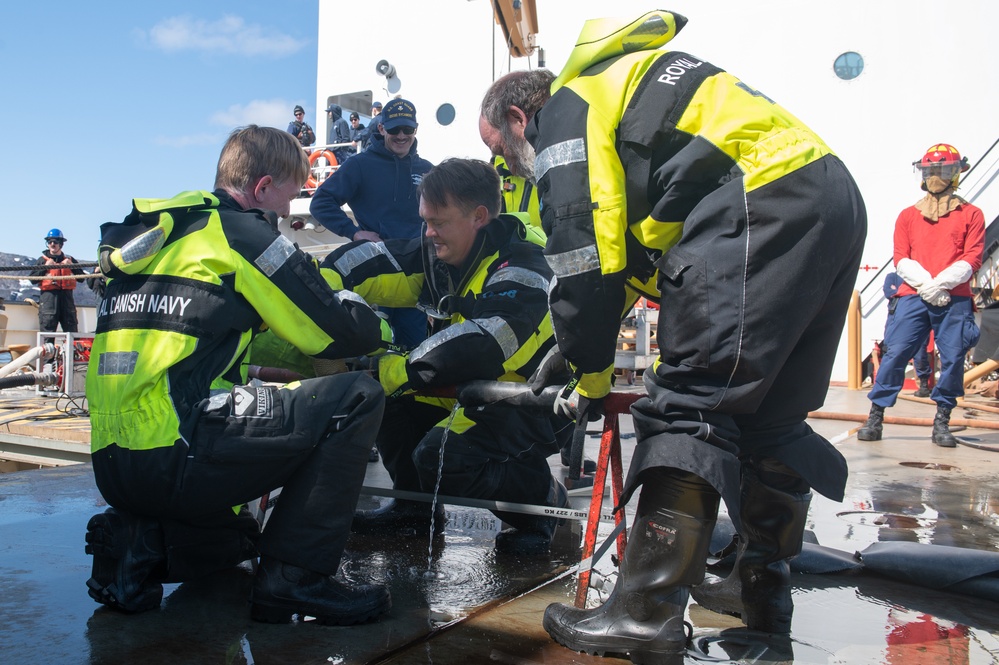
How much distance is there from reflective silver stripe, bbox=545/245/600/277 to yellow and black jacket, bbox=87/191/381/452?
705mm

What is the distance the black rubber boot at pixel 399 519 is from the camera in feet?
9.50

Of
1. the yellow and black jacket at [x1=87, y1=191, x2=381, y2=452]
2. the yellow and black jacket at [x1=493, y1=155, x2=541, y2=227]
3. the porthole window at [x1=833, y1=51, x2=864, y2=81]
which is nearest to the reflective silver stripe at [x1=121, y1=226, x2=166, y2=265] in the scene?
the yellow and black jacket at [x1=87, y1=191, x2=381, y2=452]

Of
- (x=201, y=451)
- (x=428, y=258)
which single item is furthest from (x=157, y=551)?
(x=428, y=258)

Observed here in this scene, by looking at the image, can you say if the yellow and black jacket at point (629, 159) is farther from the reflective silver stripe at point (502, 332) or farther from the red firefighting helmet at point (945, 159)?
the red firefighting helmet at point (945, 159)

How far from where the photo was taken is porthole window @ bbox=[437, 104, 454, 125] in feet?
47.2

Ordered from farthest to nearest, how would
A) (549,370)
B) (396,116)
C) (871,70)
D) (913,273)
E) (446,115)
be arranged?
1. (446,115)
2. (871,70)
3. (913,273)
4. (396,116)
5. (549,370)

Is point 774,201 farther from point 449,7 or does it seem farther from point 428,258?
point 449,7

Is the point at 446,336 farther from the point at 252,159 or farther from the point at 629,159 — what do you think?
the point at 629,159

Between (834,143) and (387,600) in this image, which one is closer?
(387,600)

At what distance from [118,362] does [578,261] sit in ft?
3.72

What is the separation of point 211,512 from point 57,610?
444 millimetres

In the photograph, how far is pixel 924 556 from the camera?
2.33 metres

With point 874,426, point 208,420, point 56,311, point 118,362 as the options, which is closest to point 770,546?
point 208,420

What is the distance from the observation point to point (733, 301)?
1608 millimetres
